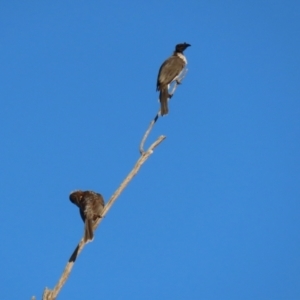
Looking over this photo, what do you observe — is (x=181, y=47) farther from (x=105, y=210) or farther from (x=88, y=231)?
(x=105, y=210)

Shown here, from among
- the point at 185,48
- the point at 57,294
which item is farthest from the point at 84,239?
the point at 185,48

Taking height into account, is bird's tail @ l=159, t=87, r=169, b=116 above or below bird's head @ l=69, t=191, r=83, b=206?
above

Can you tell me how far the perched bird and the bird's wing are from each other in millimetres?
2655

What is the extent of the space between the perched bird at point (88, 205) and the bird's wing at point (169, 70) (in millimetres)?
2655

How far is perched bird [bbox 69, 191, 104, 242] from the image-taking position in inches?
352

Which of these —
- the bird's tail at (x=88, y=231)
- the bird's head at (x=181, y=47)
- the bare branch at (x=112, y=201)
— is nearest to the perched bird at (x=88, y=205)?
the bird's tail at (x=88, y=231)

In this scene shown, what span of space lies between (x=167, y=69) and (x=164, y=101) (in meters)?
1.83

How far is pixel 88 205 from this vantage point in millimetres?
9547

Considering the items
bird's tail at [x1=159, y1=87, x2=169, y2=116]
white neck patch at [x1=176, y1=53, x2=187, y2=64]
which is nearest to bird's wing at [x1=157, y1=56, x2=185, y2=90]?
white neck patch at [x1=176, y1=53, x2=187, y2=64]

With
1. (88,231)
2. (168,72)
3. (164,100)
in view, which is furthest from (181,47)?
(88,231)

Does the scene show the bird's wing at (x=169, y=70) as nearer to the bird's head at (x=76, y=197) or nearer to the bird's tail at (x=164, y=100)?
the bird's tail at (x=164, y=100)

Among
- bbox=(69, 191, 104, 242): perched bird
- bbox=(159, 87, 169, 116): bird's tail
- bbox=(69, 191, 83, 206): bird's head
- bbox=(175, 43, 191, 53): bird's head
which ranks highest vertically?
bbox=(175, 43, 191, 53): bird's head

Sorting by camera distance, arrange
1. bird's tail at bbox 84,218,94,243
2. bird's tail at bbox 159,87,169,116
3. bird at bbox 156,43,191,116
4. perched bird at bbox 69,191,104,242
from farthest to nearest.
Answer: bird at bbox 156,43,191,116 → bird's tail at bbox 159,87,169,116 → perched bird at bbox 69,191,104,242 → bird's tail at bbox 84,218,94,243

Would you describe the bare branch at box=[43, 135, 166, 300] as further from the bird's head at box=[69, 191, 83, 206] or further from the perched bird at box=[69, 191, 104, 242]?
the bird's head at box=[69, 191, 83, 206]
